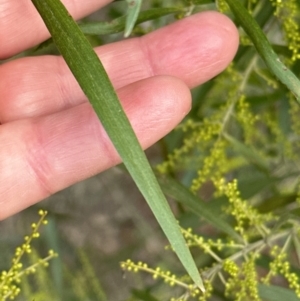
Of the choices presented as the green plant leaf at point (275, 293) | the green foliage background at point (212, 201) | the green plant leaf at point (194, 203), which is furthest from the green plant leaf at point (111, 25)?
the green plant leaf at point (275, 293)

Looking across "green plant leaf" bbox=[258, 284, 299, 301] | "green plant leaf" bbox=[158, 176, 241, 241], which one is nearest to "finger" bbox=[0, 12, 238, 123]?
"green plant leaf" bbox=[158, 176, 241, 241]

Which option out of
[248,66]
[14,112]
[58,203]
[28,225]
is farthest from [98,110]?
[58,203]

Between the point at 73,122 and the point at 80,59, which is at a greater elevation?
the point at 80,59

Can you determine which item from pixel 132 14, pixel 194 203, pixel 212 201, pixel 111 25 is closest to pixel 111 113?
pixel 132 14

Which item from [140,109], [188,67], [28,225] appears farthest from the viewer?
[28,225]

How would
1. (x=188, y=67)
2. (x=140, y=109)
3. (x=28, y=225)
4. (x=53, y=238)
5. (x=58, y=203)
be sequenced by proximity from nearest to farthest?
1. (x=140, y=109)
2. (x=188, y=67)
3. (x=53, y=238)
4. (x=28, y=225)
5. (x=58, y=203)

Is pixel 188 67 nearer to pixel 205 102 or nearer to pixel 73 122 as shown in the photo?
pixel 73 122

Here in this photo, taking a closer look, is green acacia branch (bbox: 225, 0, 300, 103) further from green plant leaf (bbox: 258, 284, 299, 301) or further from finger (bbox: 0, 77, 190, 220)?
green plant leaf (bbox: 258, 284, 299, 301)
